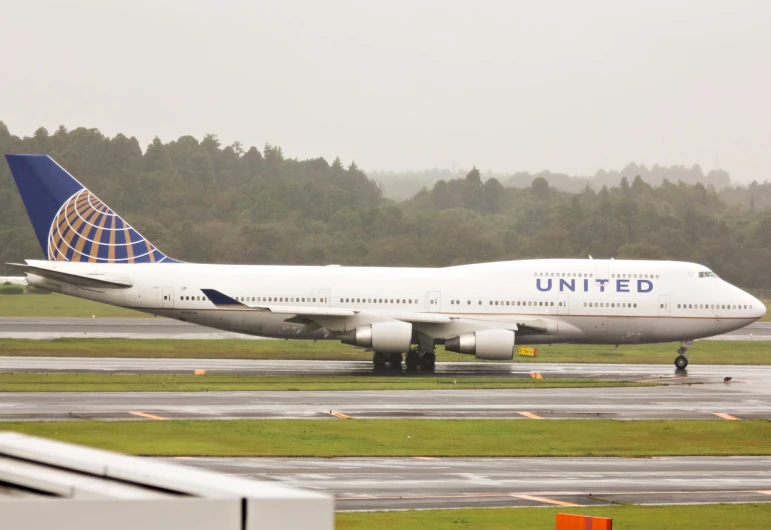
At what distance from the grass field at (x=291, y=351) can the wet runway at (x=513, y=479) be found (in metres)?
24.6

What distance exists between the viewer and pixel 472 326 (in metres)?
40.5

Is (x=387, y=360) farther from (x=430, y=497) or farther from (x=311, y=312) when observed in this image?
(x=430, y=497)

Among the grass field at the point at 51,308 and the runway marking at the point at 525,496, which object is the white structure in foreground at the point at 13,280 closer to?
the grass field at the point at 51,308

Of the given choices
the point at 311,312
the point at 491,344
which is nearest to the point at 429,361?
the point at 491,344

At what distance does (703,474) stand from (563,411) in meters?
8.83

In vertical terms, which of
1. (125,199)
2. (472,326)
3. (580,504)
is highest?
(125,199)

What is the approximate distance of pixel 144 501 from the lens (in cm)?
337

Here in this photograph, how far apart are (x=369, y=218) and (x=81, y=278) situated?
65.2 metres

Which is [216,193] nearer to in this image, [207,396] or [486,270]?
[486,270]

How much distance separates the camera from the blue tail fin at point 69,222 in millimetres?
42031

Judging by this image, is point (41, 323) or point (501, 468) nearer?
point (501, 468)

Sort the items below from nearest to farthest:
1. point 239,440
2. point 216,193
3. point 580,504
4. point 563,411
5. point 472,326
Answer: point 580,504
point 239,440
point 563,411
point 472,326
point 216,193

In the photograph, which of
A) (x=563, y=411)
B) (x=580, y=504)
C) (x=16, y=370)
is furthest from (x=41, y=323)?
(x=580, y=504)

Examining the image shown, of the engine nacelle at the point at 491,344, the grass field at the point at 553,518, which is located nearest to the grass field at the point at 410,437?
the grass field at the point at 553,518
